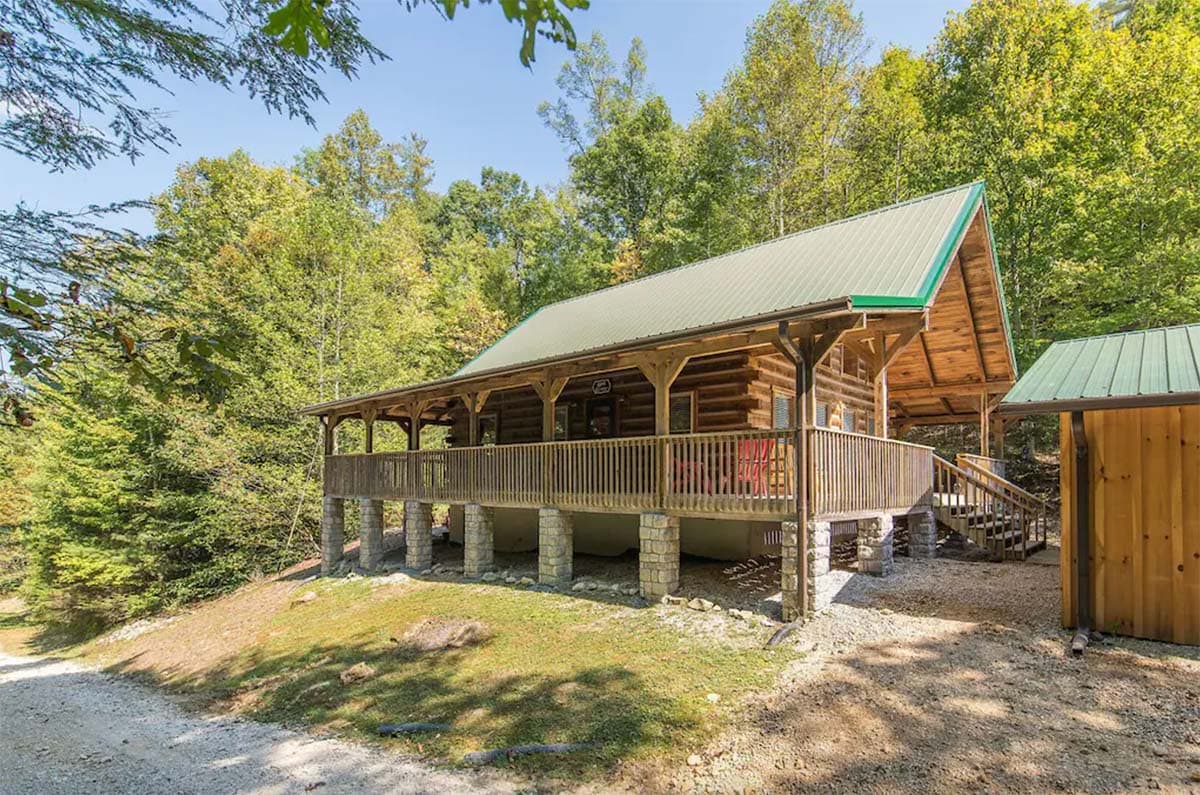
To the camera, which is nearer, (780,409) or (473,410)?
(780,409)

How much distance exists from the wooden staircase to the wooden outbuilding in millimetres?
5084

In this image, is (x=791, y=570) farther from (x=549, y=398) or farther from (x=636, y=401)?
(x=636, y=401)

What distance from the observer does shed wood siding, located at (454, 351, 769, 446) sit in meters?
12.5

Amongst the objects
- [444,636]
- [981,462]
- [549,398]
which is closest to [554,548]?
[549,398]

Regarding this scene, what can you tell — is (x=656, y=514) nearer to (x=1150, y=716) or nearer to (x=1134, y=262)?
(x=1150, y=716)

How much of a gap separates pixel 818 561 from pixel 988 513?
6923 mm

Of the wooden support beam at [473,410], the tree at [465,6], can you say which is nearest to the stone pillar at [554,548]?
the wooden support beam at [473,410]

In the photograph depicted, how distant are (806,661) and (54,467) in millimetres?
26431

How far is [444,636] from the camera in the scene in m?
9.53

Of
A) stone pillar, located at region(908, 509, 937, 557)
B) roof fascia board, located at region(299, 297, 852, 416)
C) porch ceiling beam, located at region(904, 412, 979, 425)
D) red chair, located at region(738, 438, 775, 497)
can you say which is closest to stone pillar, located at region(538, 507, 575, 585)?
roof fascia board, located at region(299, 297, 852, 416)

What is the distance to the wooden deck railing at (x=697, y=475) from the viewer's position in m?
8.98

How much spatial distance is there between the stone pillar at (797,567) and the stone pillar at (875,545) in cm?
232

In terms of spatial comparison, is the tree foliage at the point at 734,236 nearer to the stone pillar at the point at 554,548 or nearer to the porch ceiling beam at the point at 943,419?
the porch ceiling beam at the point at 943,419

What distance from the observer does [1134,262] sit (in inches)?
751
